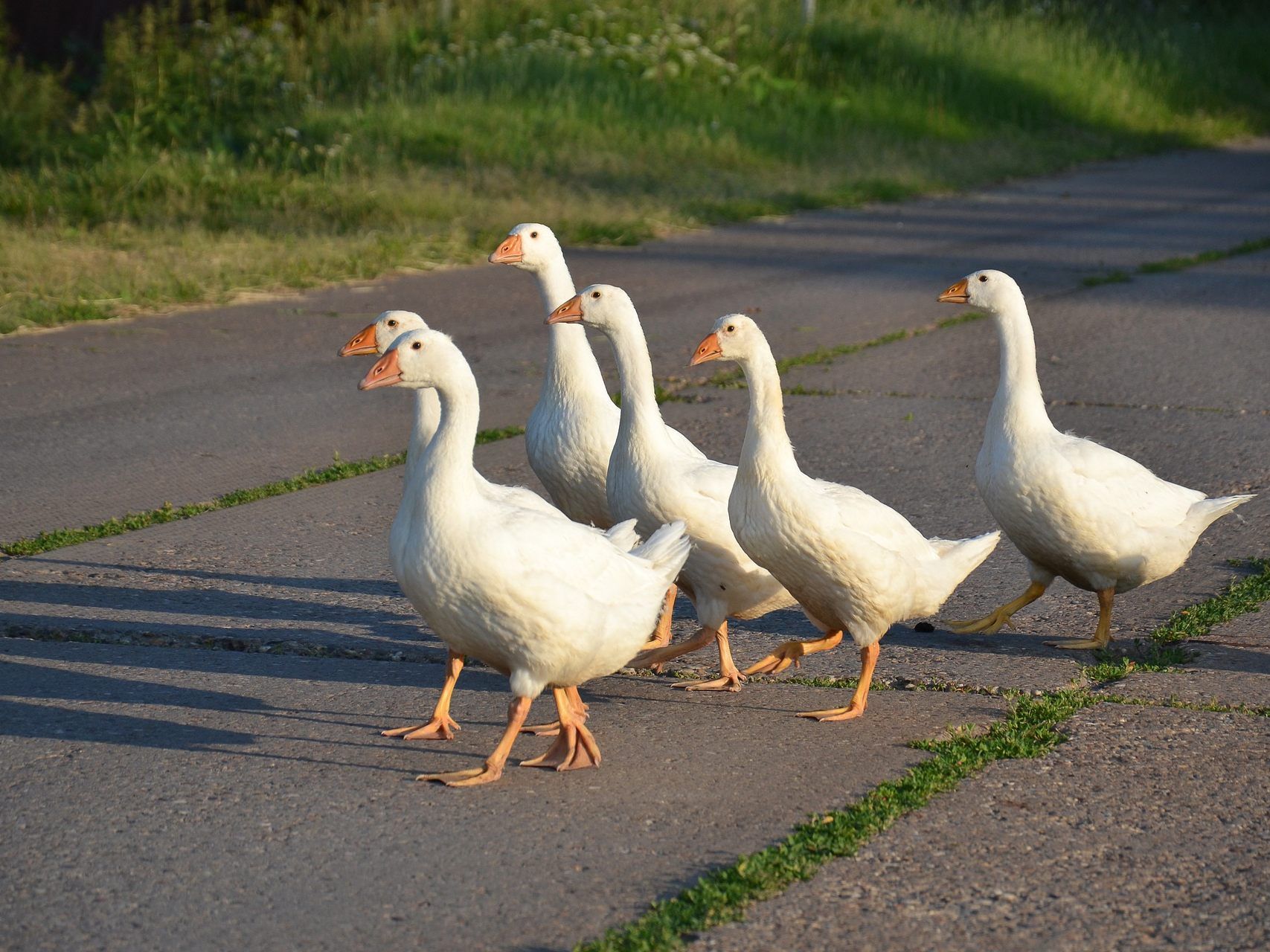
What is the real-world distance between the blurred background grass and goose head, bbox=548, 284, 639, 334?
5596 mm

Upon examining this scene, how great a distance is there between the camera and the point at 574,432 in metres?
5.17

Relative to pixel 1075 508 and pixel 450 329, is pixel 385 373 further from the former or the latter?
pixel 450 329

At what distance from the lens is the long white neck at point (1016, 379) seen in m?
4.97

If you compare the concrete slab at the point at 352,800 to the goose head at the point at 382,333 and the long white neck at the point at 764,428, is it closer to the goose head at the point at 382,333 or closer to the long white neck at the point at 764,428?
the long white neck at the point at 764,428

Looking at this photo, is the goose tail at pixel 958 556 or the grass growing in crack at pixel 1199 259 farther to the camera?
the grass growing in crack at pixel 1199 259

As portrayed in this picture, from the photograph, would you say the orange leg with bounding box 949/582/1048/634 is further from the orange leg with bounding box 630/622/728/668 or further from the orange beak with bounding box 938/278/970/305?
the orange beak with bounding box 938/278/970/305

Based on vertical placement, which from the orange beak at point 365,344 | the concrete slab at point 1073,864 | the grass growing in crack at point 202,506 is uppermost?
the orange beak at point 365,344

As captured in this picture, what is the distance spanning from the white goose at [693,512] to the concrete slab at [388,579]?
9.2 inches

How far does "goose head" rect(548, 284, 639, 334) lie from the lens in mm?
4879

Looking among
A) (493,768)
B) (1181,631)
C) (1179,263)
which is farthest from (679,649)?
(1179,263)

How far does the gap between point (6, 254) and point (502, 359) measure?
3719mm

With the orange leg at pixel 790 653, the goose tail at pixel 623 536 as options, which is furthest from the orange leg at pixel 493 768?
the orange leg at pixel 790 653

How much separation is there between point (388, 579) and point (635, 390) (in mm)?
1290

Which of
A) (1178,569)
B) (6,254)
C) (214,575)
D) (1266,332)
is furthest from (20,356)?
(1266,332)
